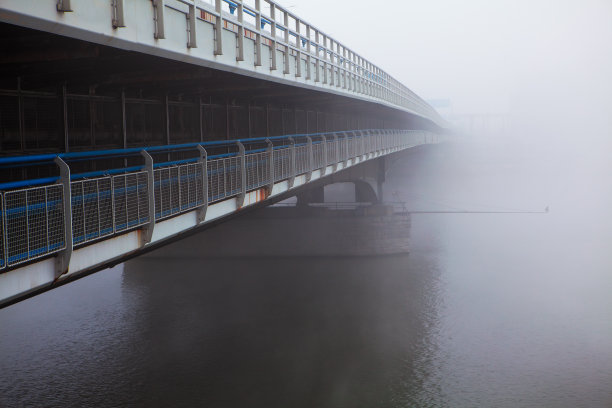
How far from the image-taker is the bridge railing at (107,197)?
7156 mm

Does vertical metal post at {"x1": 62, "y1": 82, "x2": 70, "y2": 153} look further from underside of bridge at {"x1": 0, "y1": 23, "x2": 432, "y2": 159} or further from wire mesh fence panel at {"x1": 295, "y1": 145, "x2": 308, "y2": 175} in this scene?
wire mesh fence panel at {"x1": 295, "y1": 145, "x2": 308, "y2": 175}

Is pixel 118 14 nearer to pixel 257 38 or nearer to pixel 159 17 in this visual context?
pixel 159 17

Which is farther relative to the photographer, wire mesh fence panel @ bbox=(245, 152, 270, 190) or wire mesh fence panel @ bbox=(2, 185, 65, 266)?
wire mesh fence panel @ bbox=(245, 152, 270, 190)

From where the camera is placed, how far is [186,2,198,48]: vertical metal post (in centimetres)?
1087

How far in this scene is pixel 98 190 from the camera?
8.48 metres

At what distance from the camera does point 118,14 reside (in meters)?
8.62

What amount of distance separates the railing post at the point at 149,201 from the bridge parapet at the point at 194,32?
5.06 feet

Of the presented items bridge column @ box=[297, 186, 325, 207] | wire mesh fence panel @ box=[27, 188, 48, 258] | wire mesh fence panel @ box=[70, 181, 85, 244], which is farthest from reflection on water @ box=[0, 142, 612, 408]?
wire mesh fence panel @ box=[27, 188, 48, 258]

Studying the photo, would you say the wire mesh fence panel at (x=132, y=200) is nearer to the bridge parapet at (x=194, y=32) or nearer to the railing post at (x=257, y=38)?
the bridge parapet at (x=194, y=32)

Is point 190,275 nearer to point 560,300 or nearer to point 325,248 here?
point 325,248

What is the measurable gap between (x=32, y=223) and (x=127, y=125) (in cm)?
717

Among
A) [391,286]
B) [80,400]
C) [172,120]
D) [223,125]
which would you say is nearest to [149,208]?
[172,120]

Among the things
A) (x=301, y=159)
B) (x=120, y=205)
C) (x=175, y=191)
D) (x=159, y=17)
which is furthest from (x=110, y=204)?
(x=301, y=159)

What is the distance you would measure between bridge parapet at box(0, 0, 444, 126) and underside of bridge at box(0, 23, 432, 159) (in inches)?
24.3
